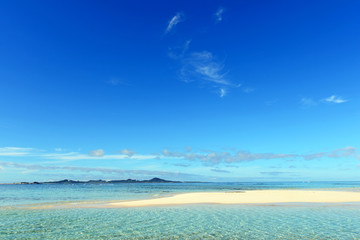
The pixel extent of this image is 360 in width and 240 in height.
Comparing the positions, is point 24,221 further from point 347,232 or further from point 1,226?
point 347,232

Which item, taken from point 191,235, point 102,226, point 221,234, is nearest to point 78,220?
point 102,226

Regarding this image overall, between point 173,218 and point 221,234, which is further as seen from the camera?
point 173,218

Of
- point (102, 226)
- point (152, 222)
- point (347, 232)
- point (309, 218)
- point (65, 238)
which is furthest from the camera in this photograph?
point (309, 218)

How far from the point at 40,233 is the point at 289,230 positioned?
18.3 metres

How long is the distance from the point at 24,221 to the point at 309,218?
26.7 m

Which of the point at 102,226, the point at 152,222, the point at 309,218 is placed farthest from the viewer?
the point at 309,218

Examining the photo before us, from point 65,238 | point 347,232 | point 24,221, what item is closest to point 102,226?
point 65,238

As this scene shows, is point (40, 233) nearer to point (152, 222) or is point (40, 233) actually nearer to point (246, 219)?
point (152, 222)

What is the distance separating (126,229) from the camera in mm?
18734

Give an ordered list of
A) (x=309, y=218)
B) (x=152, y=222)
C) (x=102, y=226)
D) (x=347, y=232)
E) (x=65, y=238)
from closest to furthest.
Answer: (x=65, y=238), (x=347, y=232), (x=102, y=226), (x=152, y=222), (x=309, y=218)

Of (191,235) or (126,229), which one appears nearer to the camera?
(191,235)

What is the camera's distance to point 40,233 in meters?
17.7

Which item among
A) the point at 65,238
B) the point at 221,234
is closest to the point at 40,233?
the point at 65,238

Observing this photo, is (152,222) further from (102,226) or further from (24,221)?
(24,221)
